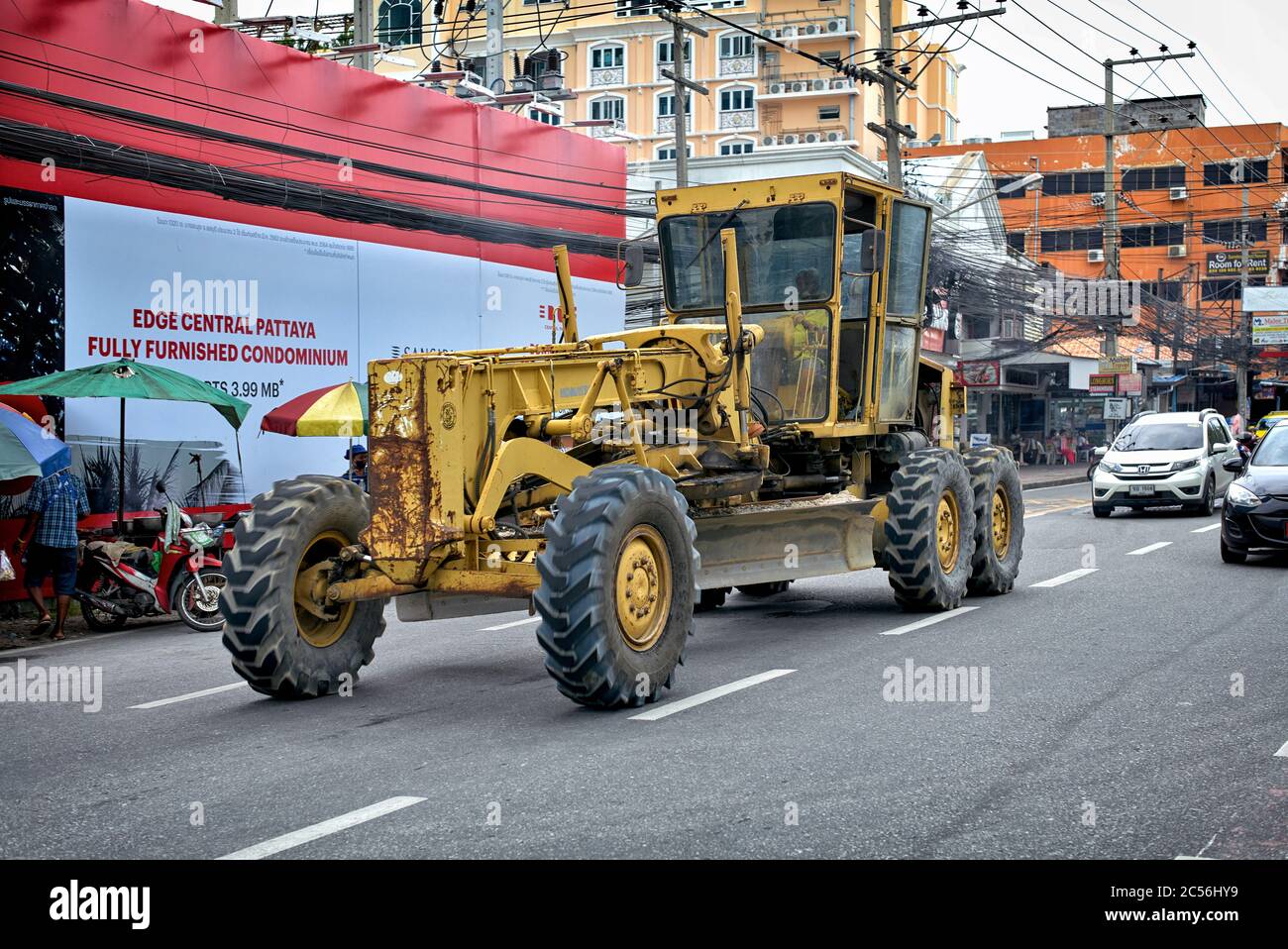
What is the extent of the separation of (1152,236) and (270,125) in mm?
75243

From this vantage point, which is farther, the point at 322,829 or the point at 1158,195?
the point at 1158,195

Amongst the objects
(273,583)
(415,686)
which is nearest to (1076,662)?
(415,686)

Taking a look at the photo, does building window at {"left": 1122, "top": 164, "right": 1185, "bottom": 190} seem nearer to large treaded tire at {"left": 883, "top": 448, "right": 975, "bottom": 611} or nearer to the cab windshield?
large treaded tire at {"left": 883, "top": 448, "right": 975, "bottom": 611}

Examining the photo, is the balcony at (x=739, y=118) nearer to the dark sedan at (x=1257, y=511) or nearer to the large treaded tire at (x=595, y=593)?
the dark sedan at (x=1257, y=511)

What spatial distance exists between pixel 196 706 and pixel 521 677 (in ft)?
7.01

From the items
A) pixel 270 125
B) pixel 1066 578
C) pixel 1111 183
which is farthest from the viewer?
pixel 1111 183

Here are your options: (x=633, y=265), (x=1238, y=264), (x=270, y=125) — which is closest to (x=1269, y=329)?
(x=1238, y=264)

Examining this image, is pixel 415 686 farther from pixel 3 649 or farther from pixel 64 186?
pixel 64 186

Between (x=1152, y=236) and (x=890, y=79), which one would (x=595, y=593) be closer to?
(x=890, y=79)

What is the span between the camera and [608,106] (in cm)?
8888

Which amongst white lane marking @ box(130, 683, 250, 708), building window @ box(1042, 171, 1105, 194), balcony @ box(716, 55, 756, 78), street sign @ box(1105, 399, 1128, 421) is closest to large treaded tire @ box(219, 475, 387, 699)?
white lane marking @ box(130, 683, 250, 708)

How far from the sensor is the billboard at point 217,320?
17234 millimetres

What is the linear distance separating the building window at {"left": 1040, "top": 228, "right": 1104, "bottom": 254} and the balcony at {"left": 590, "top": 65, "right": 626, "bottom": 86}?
26869mm

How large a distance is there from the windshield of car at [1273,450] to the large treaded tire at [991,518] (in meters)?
3.88
